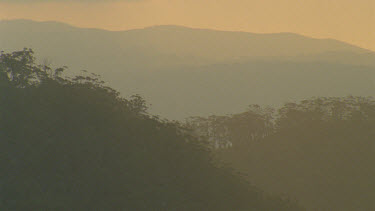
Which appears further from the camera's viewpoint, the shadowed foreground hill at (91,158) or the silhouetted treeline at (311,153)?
the silhouetted treeline at (311,153)

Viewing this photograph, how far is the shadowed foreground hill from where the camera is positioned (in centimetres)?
4641

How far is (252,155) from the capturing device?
12669 cm

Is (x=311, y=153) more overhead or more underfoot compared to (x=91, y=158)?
more underfoot

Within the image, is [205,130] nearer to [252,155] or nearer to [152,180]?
[252,155]

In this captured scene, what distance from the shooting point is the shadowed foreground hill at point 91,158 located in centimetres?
4641

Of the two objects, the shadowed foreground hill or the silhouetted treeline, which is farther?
the silhouetted treeline

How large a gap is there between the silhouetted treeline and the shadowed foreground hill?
39647 millimetres

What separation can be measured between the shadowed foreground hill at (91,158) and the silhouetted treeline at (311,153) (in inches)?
1561

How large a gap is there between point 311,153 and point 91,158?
8318 centimetres

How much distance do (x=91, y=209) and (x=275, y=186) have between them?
7138 cm

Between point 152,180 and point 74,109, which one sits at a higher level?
point 74,109

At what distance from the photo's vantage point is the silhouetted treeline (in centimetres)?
11019

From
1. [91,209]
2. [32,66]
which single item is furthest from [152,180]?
[32,66]

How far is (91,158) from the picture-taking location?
5316 centimetres
